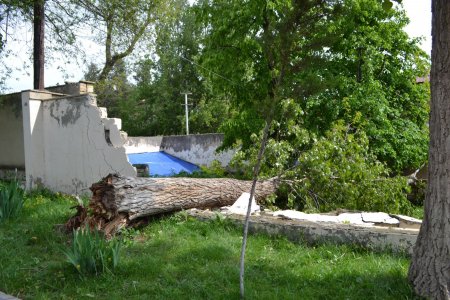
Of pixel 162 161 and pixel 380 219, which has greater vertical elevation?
pixel 162 161

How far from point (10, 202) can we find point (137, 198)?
2.69 meters

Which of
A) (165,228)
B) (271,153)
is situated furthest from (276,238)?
(271,153)

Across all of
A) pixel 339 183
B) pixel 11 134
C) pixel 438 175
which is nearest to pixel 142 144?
pixel 11 134

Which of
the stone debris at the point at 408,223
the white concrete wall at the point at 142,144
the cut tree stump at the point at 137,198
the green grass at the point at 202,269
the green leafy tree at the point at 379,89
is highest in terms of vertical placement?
the green leafy tree at the point at 379,89

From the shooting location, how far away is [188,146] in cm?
2338

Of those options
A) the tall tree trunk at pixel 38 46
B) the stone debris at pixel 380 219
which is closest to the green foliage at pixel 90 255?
the stone debris at pixel 380 219

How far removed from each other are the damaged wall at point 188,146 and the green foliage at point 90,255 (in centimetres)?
1582

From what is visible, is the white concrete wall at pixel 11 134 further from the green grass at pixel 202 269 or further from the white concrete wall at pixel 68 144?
the green grass at pixel 202 269

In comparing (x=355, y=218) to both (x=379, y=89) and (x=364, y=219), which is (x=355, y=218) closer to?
(x=364, y=219)

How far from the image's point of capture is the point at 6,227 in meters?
7.74

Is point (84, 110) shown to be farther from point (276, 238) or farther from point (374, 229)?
point (374, 229)

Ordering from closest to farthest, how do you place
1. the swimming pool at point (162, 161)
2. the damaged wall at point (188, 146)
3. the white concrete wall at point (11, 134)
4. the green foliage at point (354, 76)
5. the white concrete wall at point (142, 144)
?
the green foliage at point (354, 76), the white concrete wall at point (11, 134), the swimming pool at point (162, 161), the damaged wall at point (188, 146), the white concrete wall at point (142, 144)

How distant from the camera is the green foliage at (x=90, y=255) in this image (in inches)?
200

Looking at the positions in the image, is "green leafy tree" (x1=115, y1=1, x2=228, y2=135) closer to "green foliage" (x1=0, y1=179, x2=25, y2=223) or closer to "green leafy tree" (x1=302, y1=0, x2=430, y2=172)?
"green leafy tree" (x1=302, y1=0, x2=430, y2=172)
